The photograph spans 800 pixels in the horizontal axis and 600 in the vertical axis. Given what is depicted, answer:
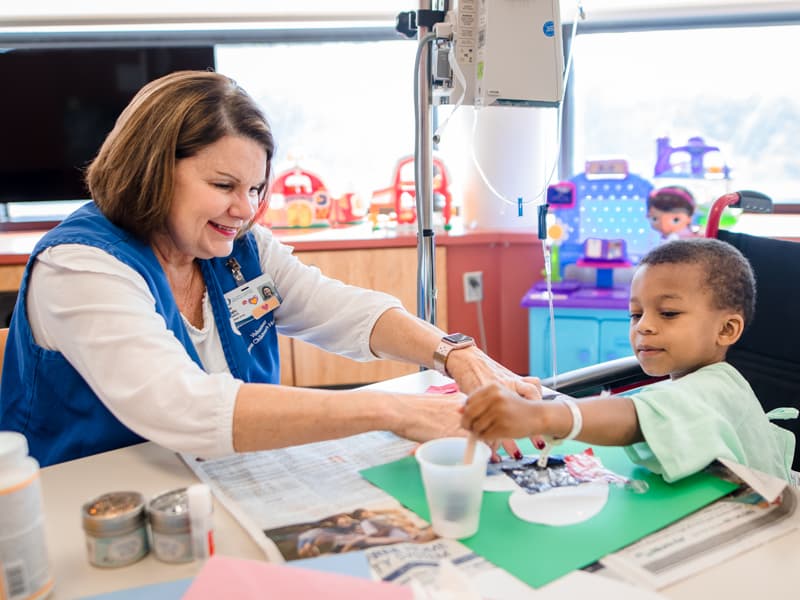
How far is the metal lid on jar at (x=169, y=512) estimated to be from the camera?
2.56 feet

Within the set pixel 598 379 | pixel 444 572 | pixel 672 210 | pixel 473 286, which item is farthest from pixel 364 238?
pixel 444 572

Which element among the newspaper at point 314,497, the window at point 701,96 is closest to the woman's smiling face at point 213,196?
the newspaper at point 314,497

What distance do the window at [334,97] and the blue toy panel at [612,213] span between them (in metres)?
0.85

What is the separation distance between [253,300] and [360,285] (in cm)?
154

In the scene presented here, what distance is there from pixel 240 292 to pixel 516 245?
6.06 feet

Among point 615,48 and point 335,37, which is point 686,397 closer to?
point 615,48

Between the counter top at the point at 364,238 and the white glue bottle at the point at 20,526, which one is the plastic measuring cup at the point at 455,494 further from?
the counter top at the point at 364,238

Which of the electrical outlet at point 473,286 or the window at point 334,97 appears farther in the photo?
the window at point 334,97

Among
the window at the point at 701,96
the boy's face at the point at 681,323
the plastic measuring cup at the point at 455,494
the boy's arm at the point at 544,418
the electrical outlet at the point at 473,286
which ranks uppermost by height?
the window at the point at 701,96

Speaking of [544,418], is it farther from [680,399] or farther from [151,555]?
[151,555]

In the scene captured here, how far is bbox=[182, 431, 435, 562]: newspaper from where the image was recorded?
2.74 feet

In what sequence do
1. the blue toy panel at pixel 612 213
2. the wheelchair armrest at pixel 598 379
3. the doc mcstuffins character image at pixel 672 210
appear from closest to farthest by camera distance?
1. the wheelchair armrest at pixel 598 379
2. the doc mcstuffins character image at pixel 672 210
3. the blue toy panel at pixel 612 213

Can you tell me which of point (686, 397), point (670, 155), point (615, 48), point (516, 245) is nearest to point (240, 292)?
point (686, 397)

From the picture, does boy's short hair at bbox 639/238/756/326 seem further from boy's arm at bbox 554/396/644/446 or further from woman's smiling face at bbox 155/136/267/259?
woman's smiling face at bbox 155/136/267/259
